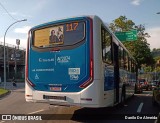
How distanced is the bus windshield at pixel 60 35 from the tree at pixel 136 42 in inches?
1599

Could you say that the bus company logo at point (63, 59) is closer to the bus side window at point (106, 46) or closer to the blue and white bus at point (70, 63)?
the blue and white bus at point (70, 63)

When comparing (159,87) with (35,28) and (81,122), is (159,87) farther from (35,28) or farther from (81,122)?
(35,28)

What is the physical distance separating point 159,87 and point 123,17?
128 ft

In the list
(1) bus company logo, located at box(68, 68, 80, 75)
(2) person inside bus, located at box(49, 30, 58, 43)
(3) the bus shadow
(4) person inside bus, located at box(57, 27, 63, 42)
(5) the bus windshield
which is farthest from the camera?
(3) the bus shadow

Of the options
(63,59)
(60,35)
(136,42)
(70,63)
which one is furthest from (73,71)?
(136,42)

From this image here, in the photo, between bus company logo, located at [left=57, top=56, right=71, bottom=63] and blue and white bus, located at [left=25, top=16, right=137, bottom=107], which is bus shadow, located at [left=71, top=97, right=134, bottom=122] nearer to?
blue and white bus, located at [left=25, top=16, right=137, bottom=107]

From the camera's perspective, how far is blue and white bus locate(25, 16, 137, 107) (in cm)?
946

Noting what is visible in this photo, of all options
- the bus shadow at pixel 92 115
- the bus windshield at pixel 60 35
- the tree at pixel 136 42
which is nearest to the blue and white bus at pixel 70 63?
the bus windshield at pixel 60 35

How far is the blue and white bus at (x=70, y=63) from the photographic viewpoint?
9463 mm

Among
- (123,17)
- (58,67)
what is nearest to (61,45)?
(58,67)

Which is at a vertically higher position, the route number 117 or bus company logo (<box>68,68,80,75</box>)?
the route number 117

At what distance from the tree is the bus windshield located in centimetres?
4062

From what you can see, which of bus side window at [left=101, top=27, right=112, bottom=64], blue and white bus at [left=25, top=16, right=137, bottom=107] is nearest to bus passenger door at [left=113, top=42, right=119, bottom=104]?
bus side window at [left=101, top=27, right=112, bottom=64]

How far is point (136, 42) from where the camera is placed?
53312mm
